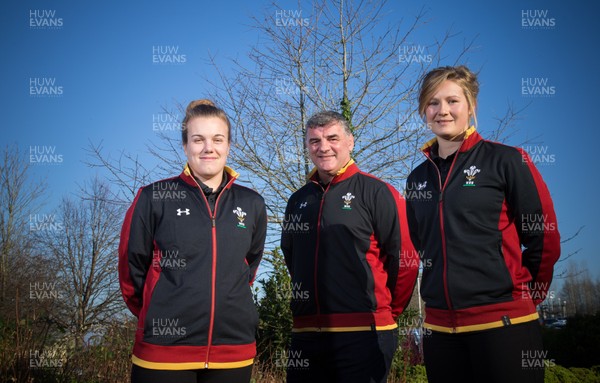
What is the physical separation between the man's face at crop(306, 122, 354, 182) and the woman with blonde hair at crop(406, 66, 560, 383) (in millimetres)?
927

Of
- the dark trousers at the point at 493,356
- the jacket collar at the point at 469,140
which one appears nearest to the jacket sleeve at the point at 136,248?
the dark trousers at the point at 493,356

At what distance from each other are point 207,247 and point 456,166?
165cm

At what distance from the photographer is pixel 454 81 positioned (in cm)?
313

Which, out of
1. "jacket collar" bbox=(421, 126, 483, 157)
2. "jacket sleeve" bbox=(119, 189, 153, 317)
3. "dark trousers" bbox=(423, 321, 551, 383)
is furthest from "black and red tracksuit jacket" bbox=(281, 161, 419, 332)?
"jacket sleeve" bbox=(119, 189, 153, 317)

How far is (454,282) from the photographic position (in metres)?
2.89

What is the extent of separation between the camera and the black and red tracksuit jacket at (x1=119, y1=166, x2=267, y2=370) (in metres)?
2.93

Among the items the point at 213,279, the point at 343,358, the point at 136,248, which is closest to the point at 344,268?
the point at 343,358

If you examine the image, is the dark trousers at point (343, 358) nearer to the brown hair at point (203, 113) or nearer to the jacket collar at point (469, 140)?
the jacket collar at point (469, 140)

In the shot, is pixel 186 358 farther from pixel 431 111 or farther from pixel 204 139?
pixel 431 111

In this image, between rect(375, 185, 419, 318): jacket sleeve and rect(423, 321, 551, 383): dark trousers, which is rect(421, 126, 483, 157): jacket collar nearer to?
rect(375, 185, 419, 318): jacket sleeve

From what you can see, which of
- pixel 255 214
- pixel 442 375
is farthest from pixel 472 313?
pixel 255 214

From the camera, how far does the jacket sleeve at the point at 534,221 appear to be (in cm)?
289

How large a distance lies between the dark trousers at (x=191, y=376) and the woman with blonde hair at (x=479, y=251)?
1171 millimetres

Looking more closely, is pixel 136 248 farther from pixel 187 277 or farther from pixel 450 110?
pixel 450 110
